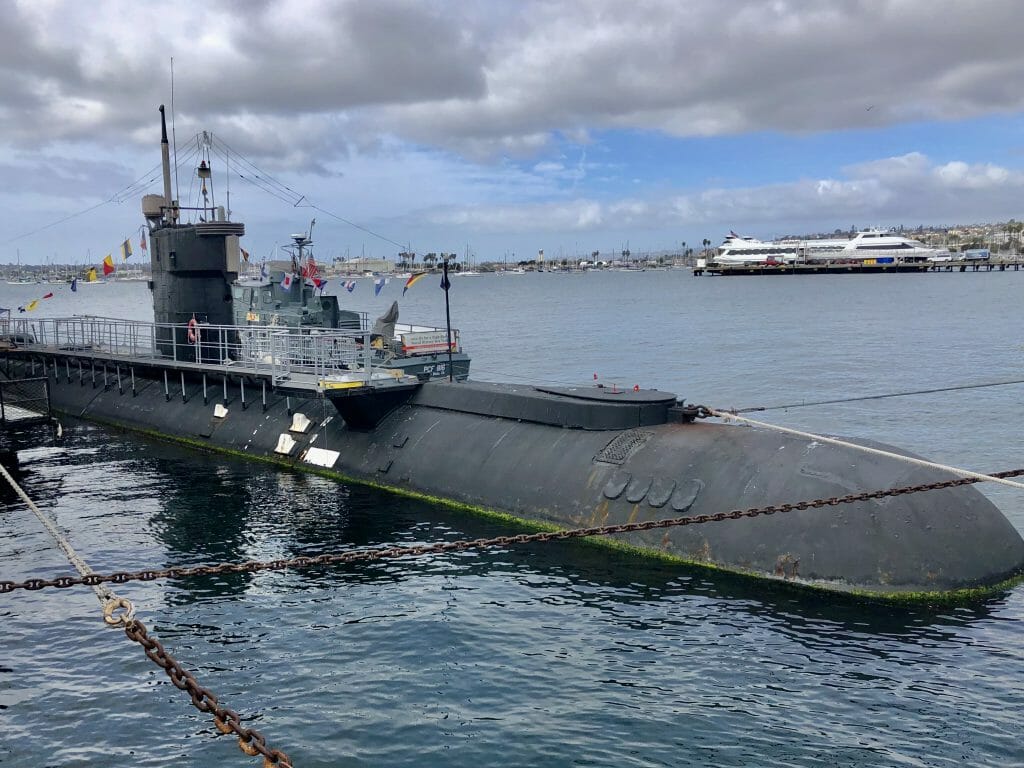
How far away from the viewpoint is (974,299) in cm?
12019

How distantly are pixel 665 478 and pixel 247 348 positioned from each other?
17065 mm

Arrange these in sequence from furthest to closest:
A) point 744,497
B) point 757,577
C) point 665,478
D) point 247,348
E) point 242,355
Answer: point 247,348 < point 242,355 < point 665,478 < point 744,497 < point 757,577

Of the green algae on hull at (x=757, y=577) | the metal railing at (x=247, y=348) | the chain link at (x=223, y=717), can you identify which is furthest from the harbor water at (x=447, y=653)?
the chain link at (x=223, y=717)

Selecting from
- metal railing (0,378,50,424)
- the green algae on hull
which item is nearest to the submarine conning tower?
metal railing (0,378,50,424)

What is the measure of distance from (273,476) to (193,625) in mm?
11279

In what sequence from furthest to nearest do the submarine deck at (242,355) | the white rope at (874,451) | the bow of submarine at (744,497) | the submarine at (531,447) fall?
the submarine deck at (242,355) → the submarine at (531,447) → the bow of submarine at (744,497) → the white rope at (874,451)

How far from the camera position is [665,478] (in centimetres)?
1855

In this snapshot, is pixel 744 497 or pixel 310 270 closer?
pixel 744 497

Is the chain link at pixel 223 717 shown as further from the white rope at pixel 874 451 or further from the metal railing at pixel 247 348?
the metal railing at pixel 247 348

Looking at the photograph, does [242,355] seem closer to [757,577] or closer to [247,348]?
[247,348]

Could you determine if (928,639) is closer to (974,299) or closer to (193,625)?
(193,625)

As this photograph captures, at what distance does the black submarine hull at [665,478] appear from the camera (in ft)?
51.4

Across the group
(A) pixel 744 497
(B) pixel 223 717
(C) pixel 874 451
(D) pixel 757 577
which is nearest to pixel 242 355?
(A) pixel 744 497

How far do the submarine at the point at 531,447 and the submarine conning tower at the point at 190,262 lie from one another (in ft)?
0.21
